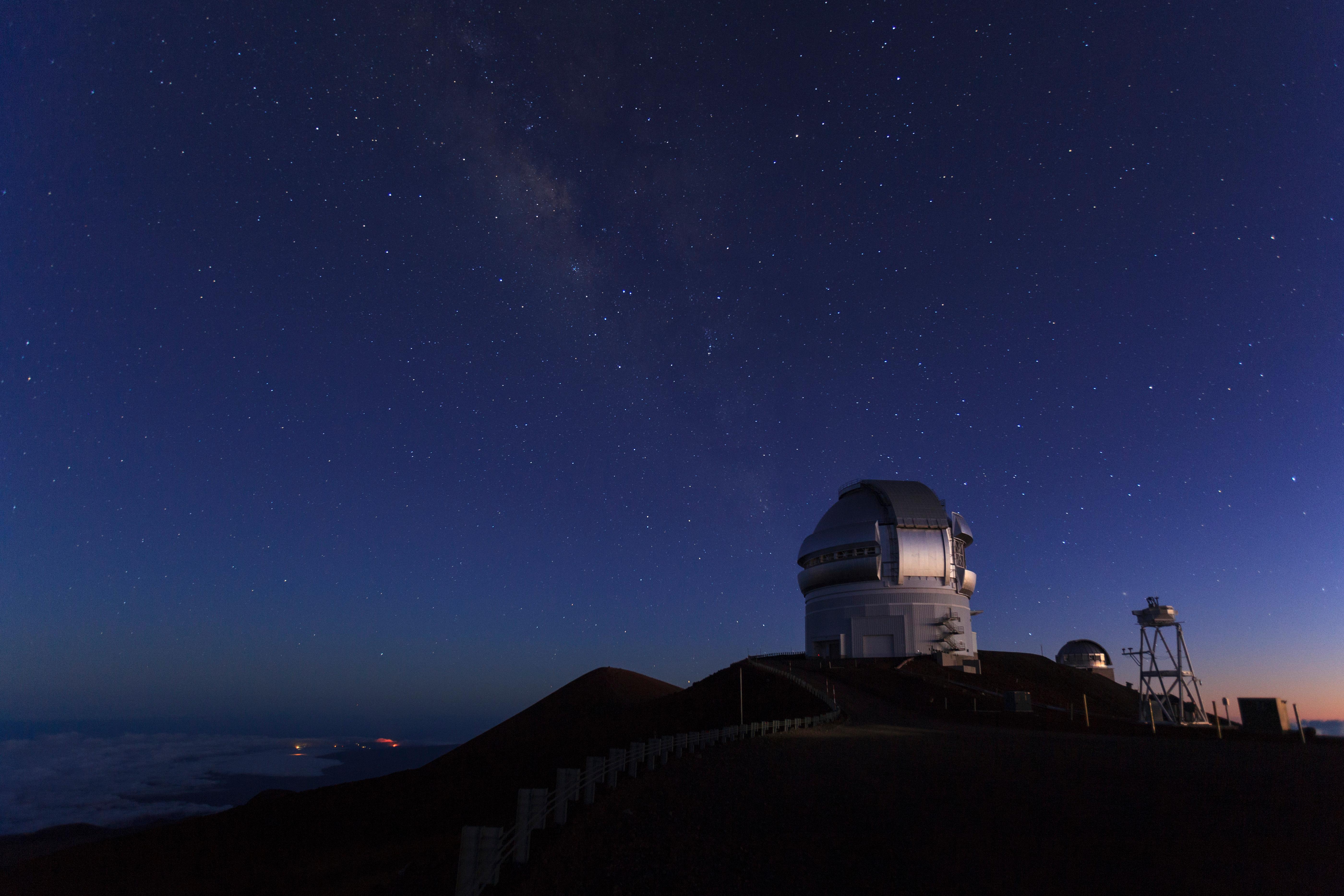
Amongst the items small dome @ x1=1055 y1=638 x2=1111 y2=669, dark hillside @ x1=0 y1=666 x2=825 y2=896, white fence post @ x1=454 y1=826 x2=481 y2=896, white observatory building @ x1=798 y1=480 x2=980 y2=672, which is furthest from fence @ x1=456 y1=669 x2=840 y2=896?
small dome @ x1=1055 y1=638 x2=1111 y2=669

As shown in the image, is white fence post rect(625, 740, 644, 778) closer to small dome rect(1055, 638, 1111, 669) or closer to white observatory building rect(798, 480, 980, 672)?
white observatory building rect(798, 480, 980, 672)

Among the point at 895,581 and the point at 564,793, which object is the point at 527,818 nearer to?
the point at 564,793

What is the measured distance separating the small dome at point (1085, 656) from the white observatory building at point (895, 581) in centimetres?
2858

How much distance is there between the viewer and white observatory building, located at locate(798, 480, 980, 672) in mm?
59000

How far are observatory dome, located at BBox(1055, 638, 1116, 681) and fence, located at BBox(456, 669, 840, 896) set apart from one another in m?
74.8

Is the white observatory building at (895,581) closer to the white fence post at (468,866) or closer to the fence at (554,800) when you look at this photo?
the fence at (554,800)

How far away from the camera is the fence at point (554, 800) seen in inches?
310

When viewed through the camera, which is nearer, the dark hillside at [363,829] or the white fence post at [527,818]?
the white fence post at [527,818]

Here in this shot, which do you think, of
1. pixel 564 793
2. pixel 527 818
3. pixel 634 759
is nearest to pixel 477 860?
pixel 527 818

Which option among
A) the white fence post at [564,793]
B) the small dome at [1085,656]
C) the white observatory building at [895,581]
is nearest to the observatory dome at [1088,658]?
the small dome at [1085,656]

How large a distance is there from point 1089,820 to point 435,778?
3643 cm

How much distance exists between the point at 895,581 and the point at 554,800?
174ft

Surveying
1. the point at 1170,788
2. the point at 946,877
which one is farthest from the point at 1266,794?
the point at 946,877

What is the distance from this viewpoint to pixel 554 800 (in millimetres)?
11820
